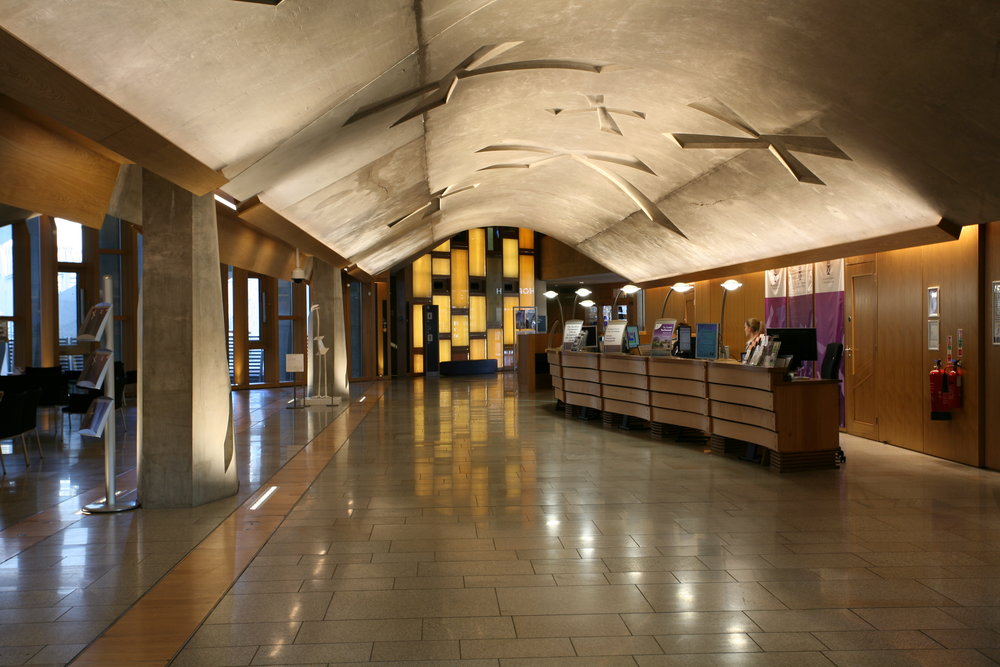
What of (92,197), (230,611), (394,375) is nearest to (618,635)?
(230,611)

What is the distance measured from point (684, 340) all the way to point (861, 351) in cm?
218

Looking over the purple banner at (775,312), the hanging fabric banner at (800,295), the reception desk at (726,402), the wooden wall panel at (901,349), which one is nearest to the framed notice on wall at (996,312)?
the wooden wall panel at (901,349)

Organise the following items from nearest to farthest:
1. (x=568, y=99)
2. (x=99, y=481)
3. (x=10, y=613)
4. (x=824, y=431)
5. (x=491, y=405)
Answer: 1. (x=10, y=613)
2. (x=99, y=481)
3. (x=824, y=431)
4. (x=568, y=99)
5. (x=491, y=405)

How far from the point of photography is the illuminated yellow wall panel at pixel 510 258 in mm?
25734

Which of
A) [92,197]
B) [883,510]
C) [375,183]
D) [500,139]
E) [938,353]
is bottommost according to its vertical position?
[883,510]

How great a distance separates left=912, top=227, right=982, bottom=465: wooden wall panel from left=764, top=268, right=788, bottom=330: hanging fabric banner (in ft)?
10.9

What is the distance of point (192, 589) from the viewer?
387cm

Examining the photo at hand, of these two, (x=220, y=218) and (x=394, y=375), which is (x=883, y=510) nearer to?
(x=220, y=218)

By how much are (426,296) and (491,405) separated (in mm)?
10471

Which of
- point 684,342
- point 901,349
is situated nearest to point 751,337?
point 684,342

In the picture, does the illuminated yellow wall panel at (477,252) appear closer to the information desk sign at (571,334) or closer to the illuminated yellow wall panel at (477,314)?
the illuminated yellow wall panel at (477,314)

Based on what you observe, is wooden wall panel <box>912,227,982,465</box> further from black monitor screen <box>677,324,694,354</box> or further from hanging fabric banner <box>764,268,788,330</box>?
hanging fabric banner <box>764,268,788,330</box>

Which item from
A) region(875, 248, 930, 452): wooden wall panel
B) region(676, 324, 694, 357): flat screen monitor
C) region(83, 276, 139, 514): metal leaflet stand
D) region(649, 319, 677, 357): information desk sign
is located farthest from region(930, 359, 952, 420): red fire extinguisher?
region(83, 276, 139, 514): metal leaflet stand

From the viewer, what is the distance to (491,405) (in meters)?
13.8
